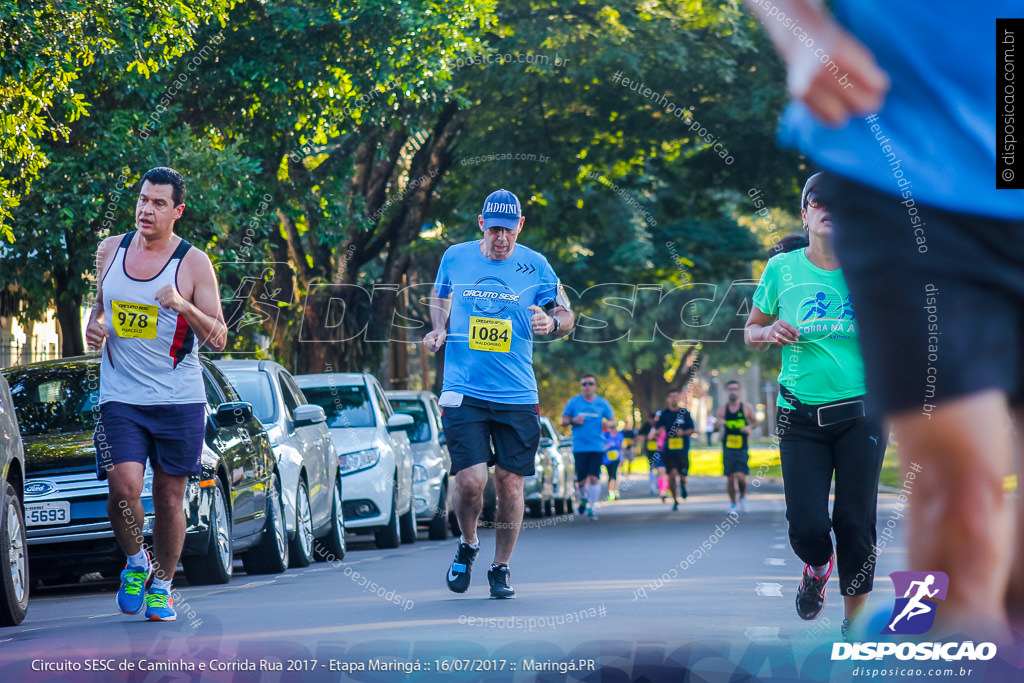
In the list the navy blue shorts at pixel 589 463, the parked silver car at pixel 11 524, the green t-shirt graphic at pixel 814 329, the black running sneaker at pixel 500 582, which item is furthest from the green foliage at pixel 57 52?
the navy blue shorts at pixel 589 463

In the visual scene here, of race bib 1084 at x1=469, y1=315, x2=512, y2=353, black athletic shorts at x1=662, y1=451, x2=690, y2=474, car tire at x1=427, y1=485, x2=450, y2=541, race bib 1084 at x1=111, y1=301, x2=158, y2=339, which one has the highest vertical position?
race bib 1084 at x1=111, y1=301, x2=158, y2=339

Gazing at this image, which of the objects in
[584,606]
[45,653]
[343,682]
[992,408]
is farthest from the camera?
[584,606]

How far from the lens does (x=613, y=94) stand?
22.9 meters

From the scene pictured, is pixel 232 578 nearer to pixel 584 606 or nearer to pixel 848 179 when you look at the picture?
pixel 584 606

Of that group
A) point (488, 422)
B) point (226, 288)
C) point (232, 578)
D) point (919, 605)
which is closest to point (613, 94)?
point (226, 288)

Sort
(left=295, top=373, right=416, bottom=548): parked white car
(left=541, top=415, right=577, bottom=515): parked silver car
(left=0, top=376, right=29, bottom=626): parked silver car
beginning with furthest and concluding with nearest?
(left=541, top=415, right=577, bottom=515): parked silver car
(left=295, top=373, right=416, bottom=548): parked white car
(left=0, top=376, right=29, bottom=626): parked silver car

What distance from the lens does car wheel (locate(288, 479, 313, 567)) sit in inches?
502

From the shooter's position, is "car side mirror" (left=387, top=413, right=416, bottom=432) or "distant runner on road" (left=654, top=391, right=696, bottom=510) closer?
"car side mirror" (left=387, top=413, right=416, bottom=432)

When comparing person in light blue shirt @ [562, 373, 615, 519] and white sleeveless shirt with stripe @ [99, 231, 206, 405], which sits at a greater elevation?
white sleeveless shirt with stripe @ [99, 231, 206, 405]

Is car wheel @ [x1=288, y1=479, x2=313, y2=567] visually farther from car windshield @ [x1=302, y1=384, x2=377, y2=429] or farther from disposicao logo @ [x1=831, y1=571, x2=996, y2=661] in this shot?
disposicao logo @ [x1=831, y1=571, x2=996, y2=661]

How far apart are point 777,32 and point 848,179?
0.26 m

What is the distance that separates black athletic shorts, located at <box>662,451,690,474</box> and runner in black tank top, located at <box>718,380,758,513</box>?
2.97 m

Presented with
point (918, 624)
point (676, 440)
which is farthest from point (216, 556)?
point (676, 440)

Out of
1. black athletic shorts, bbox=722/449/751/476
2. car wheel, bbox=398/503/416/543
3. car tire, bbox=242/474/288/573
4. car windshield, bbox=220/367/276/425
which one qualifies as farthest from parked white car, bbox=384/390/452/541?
car tire, bbox=242/474/288/573
